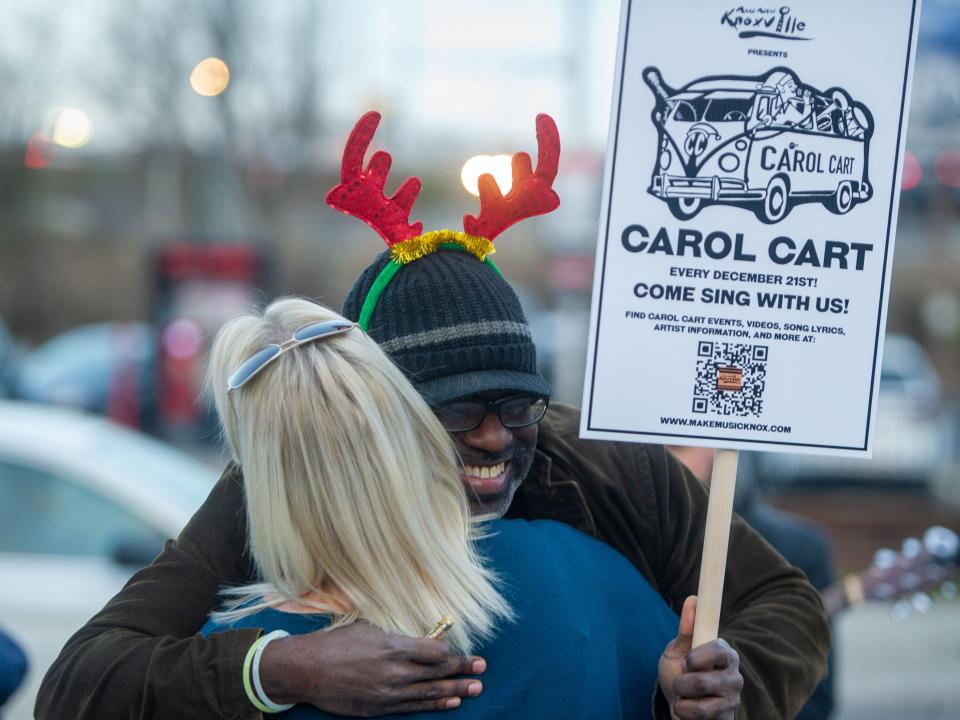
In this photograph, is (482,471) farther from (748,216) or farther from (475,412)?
(748,216)

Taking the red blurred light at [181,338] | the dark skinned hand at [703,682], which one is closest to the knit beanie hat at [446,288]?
the dark skinned hand at [703,682]

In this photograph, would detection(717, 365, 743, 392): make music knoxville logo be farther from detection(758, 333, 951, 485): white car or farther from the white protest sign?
detection(758, 333, 951, 485): white car

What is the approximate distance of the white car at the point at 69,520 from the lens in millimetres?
4762

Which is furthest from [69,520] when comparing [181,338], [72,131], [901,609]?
[72,131]

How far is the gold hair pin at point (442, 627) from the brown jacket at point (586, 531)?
258 millimetres

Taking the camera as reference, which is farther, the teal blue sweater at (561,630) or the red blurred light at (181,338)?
the red blurred light at (181,338)

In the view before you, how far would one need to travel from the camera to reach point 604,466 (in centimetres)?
221

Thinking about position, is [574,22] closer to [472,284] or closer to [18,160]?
[472,284]

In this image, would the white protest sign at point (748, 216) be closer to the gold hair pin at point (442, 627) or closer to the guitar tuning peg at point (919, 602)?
the gold hair pin at point (442, 627)

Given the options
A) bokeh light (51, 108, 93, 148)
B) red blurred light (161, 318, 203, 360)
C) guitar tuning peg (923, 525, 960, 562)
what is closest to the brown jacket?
guitar tuning peg (923, 525, 960, 562)

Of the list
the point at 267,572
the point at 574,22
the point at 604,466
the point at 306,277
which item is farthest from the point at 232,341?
the point at 306,277

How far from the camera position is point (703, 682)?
6.07 ft

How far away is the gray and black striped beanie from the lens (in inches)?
81.3

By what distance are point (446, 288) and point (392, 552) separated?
512 mm
